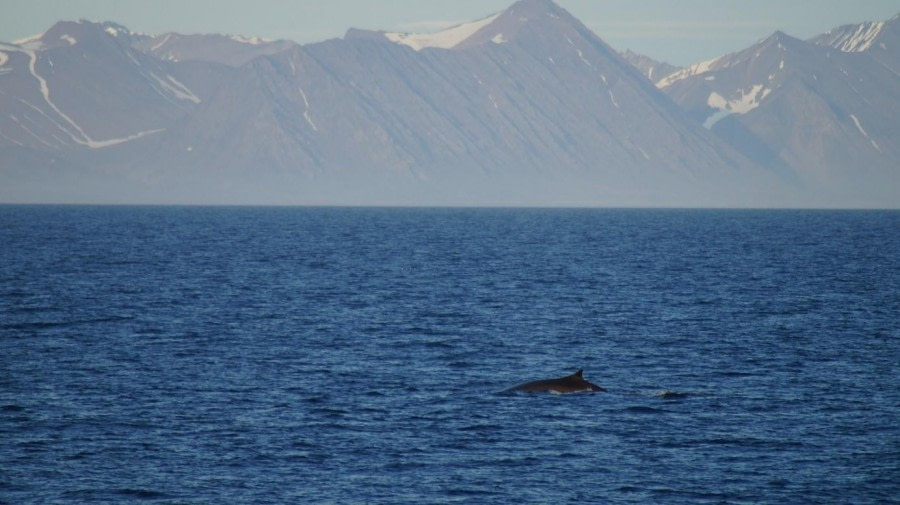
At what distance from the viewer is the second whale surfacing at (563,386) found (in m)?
38.8

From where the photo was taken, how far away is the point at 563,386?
1531 inches

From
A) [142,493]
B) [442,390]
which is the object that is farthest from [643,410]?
[142,493]

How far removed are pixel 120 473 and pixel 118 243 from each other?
103 m

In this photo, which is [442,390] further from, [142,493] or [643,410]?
[142,493]

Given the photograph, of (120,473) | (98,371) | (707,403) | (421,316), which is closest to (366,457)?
(120,473)

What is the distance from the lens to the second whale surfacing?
1528 inches

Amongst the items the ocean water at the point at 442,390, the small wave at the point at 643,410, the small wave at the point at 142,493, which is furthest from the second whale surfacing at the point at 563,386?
the small wave at the point at 142,493

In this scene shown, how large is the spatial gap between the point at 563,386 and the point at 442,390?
3947 millimetres

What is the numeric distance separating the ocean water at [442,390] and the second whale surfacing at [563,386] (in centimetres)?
59

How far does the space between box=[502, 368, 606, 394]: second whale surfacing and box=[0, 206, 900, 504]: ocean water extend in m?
0.59

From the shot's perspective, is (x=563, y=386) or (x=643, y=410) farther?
(x=563, y=386)

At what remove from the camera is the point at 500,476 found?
1142 inches

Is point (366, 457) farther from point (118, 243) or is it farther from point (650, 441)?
point (118, 243)

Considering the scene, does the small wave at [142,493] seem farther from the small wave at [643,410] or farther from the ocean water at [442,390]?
the small wave at [643,410]
